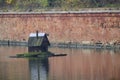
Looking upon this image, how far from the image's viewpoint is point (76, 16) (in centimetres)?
6078

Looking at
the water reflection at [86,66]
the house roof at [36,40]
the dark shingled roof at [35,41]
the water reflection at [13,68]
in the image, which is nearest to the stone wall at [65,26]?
the water reflection at [86,66]

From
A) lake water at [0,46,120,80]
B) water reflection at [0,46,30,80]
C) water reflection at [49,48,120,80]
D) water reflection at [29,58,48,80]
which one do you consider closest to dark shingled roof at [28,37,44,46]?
lake water at [0,46,120,80]

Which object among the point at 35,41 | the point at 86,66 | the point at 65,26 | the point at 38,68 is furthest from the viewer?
the point at 65,26

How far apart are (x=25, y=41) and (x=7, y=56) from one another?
14771 mm

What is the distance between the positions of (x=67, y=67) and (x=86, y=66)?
127 centimetres

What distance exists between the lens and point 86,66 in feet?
138

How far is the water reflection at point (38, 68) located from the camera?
37388 mm

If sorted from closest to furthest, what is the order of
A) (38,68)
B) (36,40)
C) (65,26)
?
(38,68) < (36,40) < (65,26)

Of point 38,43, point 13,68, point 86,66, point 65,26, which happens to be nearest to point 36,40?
point 38,43

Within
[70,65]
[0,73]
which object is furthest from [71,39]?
[0,73]

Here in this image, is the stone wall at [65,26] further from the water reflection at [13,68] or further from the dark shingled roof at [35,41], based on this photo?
the water reflection at [13,68]

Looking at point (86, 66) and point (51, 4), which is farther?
point (51, 4)

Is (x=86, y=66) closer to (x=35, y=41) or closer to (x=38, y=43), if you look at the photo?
(x=38, y=43)

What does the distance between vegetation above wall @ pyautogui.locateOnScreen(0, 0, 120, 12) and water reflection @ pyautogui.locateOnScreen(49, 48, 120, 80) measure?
8.79 meters
